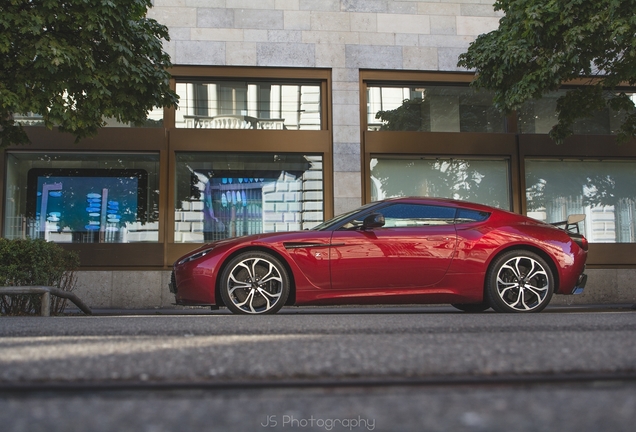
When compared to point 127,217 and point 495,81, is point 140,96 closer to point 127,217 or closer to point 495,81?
point 127,217

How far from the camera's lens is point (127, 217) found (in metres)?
12.9

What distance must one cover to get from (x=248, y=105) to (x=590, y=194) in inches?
285

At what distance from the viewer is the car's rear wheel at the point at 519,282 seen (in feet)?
24.2

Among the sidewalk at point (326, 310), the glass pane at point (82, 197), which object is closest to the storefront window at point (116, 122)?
the glass pane at point (82, 197)

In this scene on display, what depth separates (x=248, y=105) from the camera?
13445 mm

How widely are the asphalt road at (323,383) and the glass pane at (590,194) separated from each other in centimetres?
1030

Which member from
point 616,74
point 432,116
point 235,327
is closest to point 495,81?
point 616,74

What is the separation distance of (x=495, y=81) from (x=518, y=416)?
9829mm

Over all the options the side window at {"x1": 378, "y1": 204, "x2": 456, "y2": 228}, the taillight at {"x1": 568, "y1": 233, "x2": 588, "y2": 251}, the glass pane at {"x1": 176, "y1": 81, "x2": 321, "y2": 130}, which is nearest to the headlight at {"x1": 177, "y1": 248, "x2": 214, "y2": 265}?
the side window at {"x1": 378, "y1": 204, "x2": 456, "y2": 228}

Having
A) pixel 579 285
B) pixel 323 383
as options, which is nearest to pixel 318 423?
pixel 323 383

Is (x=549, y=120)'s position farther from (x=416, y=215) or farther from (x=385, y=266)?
(x=385, y=266)

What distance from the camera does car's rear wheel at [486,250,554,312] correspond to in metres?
7.38

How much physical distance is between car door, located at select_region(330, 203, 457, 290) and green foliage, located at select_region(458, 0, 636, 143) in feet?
13.2

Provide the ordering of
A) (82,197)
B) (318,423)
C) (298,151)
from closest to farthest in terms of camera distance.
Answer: (318,423) < (82,197) < (298,151)
